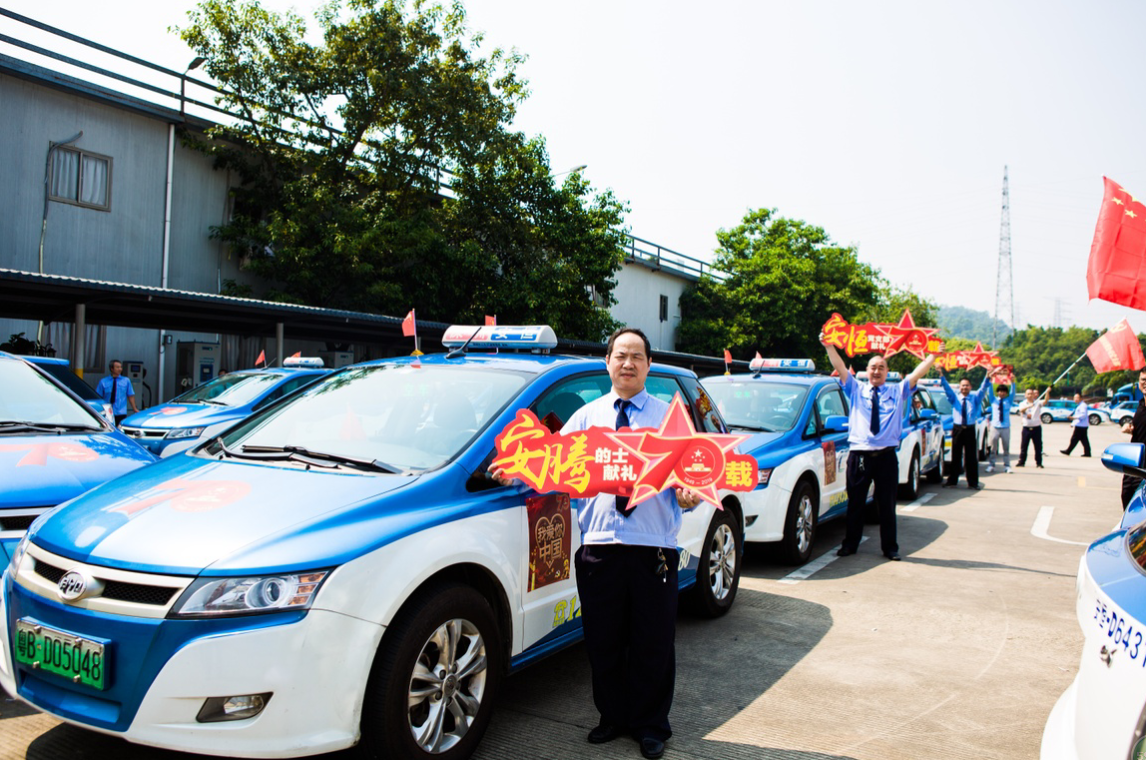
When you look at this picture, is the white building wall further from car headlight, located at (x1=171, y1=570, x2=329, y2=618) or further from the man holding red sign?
car headlight, located at (x1=171, y1=570, x2=329, y2=618)

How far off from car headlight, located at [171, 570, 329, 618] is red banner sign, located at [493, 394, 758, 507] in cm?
102

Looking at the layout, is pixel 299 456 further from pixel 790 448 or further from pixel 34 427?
pixel 790 448

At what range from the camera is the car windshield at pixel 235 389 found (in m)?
11.0

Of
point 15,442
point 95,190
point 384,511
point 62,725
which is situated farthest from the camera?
point 95,190

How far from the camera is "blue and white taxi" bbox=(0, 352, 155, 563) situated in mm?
4090

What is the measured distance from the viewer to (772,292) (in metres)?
34.5

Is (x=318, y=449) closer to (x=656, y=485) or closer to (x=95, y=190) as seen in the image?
(x=656, y=485)

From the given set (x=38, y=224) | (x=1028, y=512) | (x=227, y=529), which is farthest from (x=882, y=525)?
(x=38, y=224)

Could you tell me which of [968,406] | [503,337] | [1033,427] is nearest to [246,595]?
[503,337]

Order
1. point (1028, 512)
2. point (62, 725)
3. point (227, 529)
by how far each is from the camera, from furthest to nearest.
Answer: point (1028, 512)
point (62, 725)
point (227, 529)

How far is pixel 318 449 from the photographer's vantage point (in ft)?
12.1

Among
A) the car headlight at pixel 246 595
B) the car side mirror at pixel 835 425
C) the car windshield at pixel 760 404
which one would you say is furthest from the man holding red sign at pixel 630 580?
the car side mirror at pixel 835 425

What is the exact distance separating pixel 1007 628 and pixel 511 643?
3.84 meters

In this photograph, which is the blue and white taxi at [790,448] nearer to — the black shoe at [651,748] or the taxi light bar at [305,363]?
the black shoe at [651,748]
